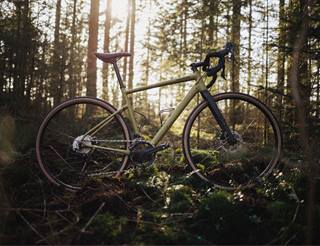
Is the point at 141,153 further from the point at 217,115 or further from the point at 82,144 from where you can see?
the point at 217,115

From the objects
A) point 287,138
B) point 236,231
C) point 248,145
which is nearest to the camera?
point 236,231

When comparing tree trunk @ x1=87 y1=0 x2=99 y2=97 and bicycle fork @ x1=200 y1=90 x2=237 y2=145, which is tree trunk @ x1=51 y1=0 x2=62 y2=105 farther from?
bicycle fork @ x1=200 y1=90 x2=237 y2=145

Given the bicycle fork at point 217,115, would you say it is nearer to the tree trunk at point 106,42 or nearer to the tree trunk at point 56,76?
the tree trunk at point 56,76

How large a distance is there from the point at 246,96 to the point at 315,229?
5.17 ft

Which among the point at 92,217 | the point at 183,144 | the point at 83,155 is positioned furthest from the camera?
the point at 83,155

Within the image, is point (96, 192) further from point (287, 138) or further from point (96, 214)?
point (287, 138)

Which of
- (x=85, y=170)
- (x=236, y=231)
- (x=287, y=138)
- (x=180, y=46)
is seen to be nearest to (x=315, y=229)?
(x=236, y=231)

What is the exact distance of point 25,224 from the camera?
8.55 ft

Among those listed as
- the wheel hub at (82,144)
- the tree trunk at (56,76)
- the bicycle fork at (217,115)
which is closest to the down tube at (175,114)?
the bicycle fork at (217,115)

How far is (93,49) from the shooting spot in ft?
40.7

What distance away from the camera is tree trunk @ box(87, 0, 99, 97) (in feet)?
39.3

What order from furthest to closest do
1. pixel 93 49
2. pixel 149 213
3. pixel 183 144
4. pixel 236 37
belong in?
pixel 93 49 < pixel 236 37 < pixel 183 144 < pixel 149 213

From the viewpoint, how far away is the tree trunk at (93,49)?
12.0m

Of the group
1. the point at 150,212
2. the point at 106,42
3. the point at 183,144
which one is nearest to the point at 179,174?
the point at 183,144
